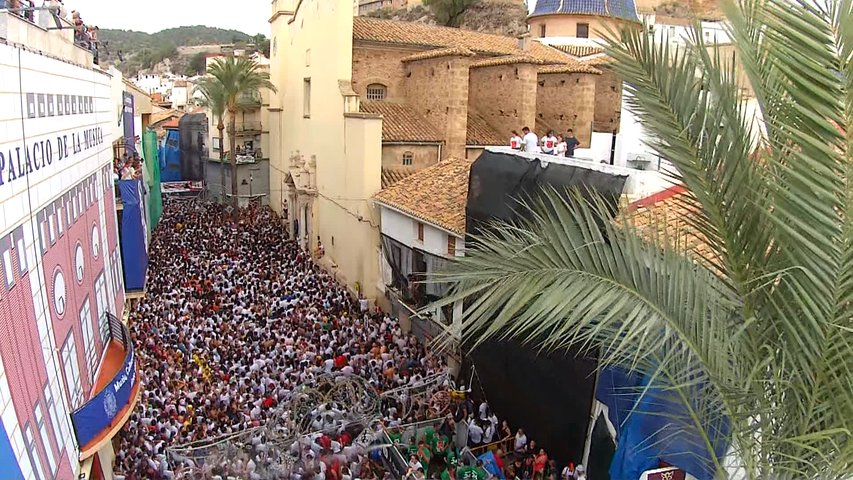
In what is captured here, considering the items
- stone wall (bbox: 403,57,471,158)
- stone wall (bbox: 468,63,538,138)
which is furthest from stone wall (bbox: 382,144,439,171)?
stone wall (bbox: 468,63,538,138)

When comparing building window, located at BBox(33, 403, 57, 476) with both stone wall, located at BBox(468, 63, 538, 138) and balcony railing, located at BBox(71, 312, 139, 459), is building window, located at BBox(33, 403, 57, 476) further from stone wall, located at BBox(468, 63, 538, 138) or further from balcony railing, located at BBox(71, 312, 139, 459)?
stone wall, located at BBox(468, 63, 538, 138)

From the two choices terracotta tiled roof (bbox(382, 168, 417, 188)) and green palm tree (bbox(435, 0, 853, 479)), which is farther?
terracotta tiled roof (bbox(382, 168, 417, 188))

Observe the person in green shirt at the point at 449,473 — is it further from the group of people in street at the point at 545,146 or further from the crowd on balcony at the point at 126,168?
the crowd on balcony at the point at 126,168

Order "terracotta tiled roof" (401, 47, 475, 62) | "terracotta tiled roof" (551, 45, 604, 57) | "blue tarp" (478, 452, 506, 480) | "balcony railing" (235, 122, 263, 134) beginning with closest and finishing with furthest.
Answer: "blue tarp" (478, 452, 506, 480), "terracotta tiled roof" (401, 47, 475, 62), "terracotta tiled roof" (551, 45, 604, 57), "balcony railing" (235, 122, 263, 134)

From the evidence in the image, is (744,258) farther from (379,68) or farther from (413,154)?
(379,68)

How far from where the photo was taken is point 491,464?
40.5 feet

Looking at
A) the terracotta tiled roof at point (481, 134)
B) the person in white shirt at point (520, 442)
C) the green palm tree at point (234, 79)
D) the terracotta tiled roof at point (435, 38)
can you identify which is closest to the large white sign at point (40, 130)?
the person in white shirt at point (520, 442)

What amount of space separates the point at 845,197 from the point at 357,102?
20.8 meters

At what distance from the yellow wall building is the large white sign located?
10320mm

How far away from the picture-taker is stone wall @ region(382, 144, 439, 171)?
23.5m

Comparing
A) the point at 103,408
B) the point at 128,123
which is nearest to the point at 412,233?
the point at 103,408

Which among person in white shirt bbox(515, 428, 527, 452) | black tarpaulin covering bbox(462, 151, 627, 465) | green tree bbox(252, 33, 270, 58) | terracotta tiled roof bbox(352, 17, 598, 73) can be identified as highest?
green tree bbox(252, 33, 270, 58)

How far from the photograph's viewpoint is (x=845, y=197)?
11.6 ft

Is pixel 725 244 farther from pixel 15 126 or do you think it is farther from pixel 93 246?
pixel 93 246
